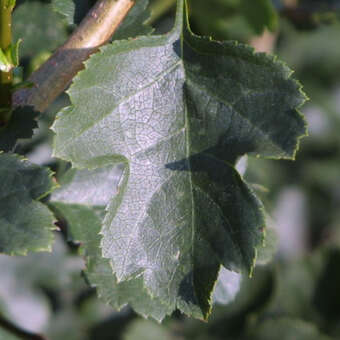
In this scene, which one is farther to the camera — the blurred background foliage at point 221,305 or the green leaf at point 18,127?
the blurred background foliage at point 221,305

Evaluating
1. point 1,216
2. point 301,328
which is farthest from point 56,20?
point 301,328

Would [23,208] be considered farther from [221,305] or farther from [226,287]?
[221,305]

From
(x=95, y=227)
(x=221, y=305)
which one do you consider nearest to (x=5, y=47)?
(x=95, y=227)

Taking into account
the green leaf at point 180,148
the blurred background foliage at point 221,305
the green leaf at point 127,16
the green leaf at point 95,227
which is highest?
the green leaf at point 127,16

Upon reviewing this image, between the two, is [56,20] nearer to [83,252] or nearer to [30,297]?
[83,252]

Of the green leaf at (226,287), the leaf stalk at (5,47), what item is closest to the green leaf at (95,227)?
the green leaf at (226,287)

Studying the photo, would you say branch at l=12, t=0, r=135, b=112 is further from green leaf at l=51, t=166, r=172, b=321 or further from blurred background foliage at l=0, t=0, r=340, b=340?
blurred background foliage at l=0, t=0, r=340, b=340

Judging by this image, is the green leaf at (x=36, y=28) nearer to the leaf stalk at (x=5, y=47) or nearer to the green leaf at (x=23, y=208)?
the leaf stalk at (x=5, y=47)

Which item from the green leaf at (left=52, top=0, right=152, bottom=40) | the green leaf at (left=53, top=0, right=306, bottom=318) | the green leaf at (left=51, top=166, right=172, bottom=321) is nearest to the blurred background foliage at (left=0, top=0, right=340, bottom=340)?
the green leaf at (left=51, top=166, right=172, bottom=321)
